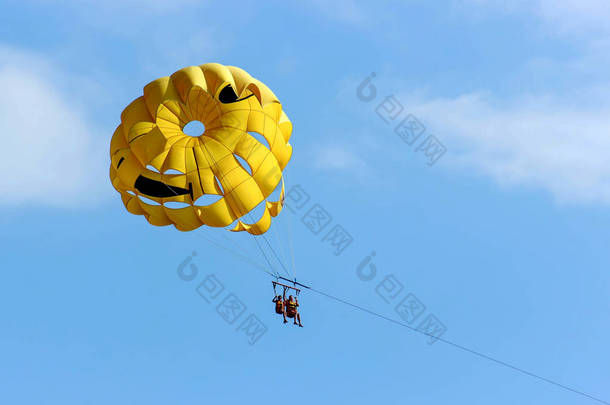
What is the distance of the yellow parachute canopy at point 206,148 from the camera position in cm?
2328

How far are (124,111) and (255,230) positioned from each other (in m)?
5.04

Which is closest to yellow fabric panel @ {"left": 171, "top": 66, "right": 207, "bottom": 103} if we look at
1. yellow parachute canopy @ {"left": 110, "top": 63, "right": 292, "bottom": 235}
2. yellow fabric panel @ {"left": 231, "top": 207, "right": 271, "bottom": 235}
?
yellow parachute canopy @ {"left": 110, "top": 63, "right": 292, "bottom": 235}

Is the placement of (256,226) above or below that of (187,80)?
below

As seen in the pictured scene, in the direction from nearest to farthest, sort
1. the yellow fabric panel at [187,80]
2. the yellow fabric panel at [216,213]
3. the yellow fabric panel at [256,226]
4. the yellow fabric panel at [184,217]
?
the yellow fabric panel at [187,80] < the yellow fabric panel at [216,213] < the yellow fabric panel at [184,217] < the yellow fabric panel at [256,226]

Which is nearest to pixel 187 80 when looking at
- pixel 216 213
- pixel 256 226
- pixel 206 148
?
pixel 206 148

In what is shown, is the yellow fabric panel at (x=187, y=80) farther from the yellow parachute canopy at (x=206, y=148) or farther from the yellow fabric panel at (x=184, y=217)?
the yellow fabric panel at (x=184, y=217)

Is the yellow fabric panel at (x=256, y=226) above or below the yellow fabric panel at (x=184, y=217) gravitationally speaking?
above

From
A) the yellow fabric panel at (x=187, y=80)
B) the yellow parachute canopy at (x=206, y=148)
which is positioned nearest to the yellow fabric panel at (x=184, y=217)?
the yellow parachute canopy at (x=206, y=148)

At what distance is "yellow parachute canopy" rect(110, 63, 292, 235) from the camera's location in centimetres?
2328

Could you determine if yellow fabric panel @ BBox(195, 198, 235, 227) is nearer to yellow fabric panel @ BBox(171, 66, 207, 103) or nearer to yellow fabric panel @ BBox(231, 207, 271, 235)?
yellow fabric panel @ BBox(231, 207, 271, 235)

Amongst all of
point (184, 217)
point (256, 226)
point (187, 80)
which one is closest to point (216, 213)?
point (184, 217)

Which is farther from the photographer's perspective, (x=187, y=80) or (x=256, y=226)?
(x=256, y=226)

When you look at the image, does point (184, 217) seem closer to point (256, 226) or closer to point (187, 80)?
point (256, 226)

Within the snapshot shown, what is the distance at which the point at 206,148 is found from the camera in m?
23.5
